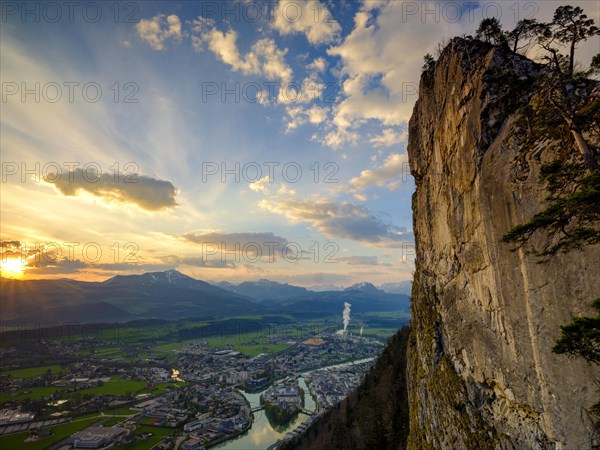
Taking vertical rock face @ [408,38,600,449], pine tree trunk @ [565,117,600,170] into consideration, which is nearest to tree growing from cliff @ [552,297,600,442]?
vertical rock face @ [408,38,600,449]

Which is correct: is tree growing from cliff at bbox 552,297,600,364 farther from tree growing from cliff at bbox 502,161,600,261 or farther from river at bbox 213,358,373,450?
river at bbox 213,358,373,450

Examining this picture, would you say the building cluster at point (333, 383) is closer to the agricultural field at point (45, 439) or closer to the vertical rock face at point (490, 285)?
the agricultural field at point (45, 439)

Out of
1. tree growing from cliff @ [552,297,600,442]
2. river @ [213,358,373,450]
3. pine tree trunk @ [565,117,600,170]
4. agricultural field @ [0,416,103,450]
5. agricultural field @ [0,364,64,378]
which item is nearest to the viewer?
tree growing from cliff @ [552,297,600,442]

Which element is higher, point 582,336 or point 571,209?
point 571,209

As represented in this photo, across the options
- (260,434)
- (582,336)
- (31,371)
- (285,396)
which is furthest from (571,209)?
(31,371)

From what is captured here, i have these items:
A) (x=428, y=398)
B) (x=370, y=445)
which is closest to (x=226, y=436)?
(x=370, y=445)

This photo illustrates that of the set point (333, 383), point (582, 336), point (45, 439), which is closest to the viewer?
point (582, 336)

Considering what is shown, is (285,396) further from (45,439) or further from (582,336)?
(582,336)

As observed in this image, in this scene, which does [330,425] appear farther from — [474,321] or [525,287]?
[525,287]
